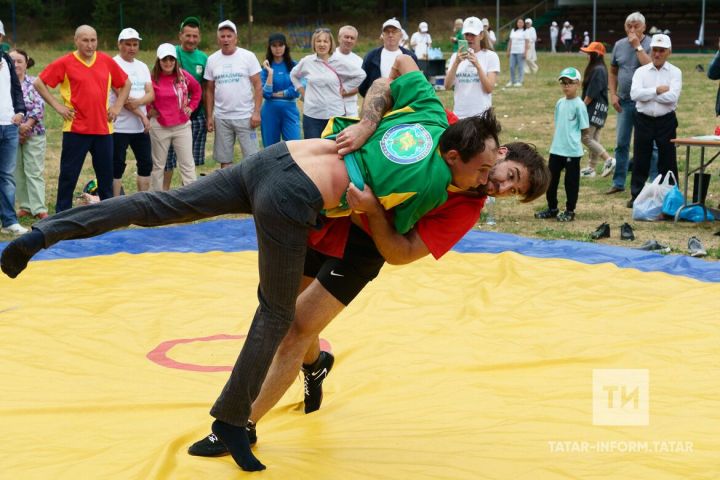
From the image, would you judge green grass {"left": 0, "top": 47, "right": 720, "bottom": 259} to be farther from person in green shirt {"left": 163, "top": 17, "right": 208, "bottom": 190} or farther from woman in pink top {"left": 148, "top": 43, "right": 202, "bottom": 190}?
woman in pink top {"left": 148, "top": 43, "right": 202, "bottom": 190}

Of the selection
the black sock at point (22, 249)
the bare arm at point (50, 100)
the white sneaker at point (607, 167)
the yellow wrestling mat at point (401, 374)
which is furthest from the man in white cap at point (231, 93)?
the black sock at point (22, 249)

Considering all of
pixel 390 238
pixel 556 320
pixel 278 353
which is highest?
pixel 390 238

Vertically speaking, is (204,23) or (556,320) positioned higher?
(204,23)

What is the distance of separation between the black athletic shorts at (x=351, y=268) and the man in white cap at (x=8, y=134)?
4.70 meters

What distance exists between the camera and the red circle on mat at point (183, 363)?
458 cm

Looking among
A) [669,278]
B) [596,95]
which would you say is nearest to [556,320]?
[669,278]

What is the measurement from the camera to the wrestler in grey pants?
3.11 m

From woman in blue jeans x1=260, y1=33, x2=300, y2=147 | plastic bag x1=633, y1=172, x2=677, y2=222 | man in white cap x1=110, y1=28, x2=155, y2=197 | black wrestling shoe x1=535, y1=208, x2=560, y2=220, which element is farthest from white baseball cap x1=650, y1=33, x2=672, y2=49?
man in white cap x1=110, y1=28, x2=155, y2=197

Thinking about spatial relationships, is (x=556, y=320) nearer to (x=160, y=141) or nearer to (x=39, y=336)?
(x=39, y=336)

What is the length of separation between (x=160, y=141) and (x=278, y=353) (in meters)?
5.37

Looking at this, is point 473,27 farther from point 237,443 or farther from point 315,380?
point 237,443

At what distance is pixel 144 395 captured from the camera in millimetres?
4172

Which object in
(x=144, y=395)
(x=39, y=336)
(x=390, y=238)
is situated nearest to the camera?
(x=390, y=238)

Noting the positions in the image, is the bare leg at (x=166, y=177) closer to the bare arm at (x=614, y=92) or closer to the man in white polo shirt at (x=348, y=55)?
the man in white polo shirt at (x=348, y=55)
